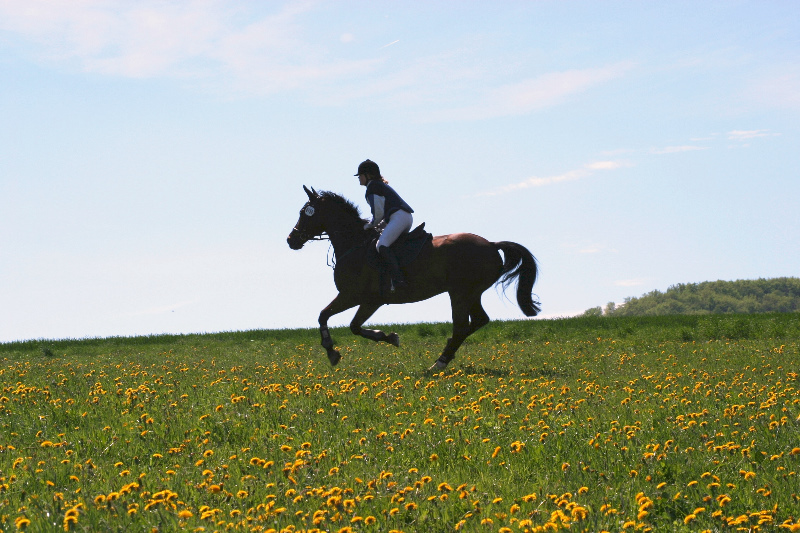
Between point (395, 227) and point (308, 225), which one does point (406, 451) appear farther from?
point (308, 225)

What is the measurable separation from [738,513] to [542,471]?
4.99ft

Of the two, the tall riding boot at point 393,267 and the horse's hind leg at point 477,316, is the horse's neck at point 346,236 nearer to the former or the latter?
the tall riding boot at point 393,267

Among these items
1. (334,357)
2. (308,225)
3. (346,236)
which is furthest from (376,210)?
(334,357)

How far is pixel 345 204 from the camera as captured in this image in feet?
48.4

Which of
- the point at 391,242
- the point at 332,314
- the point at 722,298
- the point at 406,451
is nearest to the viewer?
the point at 406,451

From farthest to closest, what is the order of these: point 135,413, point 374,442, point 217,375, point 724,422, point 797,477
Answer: point 217,375, point 135,413, point 724,422, point 374,442, point 797,477

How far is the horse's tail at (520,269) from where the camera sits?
1448 centimetres

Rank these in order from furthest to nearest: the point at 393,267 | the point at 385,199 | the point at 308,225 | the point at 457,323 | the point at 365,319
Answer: the point at 308,225, the point at 365,319, the point at 457,323, the point at 385,199, the point at 393,267

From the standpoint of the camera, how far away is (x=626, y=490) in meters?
5.73

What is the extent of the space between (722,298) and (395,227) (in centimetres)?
7558

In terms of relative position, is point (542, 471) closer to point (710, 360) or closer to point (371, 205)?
point (371, 205)

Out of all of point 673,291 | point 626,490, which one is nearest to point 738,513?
point 626,490

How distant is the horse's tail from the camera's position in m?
14.5

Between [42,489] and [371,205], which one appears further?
[371,205]
